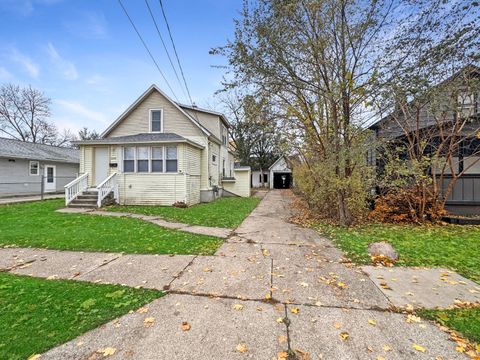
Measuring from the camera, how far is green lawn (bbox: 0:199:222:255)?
215 inches

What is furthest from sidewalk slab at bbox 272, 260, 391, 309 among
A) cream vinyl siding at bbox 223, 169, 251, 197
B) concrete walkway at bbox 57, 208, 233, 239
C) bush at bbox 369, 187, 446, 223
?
cream vinyl siding at bbox 223, 169, 251, 197

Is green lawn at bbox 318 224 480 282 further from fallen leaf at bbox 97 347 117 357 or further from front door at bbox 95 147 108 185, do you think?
front door at bbox 95 147 108 185

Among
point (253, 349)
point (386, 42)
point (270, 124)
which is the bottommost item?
point (253, 349)


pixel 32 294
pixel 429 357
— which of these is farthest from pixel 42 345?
pixel 429 357

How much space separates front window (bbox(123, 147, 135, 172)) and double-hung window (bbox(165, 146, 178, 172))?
1.84m

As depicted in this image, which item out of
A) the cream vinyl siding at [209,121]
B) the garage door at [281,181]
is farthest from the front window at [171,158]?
the garage door at [281,181]

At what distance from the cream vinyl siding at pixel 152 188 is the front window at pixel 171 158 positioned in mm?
369

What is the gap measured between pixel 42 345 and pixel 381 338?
334cm

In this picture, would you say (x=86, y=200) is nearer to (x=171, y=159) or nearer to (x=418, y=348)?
(x=171, y=159)

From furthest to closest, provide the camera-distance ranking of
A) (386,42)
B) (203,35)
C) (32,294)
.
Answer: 1. (203,35)
2. (386,42)
3. (32,294)

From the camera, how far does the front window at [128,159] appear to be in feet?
40.8

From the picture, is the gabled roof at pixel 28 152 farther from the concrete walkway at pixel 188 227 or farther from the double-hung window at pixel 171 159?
the concrete walkway at pixel 188 227

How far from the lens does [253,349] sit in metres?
2.27

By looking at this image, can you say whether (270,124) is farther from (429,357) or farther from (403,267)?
(429,357)
